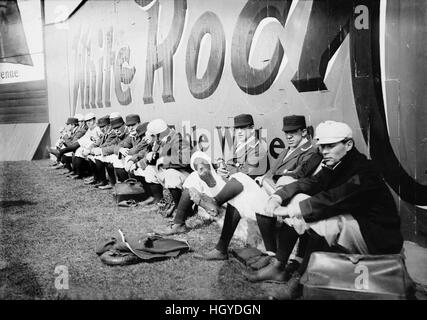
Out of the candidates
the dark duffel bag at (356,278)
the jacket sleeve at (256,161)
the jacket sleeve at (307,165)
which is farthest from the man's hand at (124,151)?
the dark duffel bag at (356,278)

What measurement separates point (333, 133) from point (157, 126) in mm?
2480

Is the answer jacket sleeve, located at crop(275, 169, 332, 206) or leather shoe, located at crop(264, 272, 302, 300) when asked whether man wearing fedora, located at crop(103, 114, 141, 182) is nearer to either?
jacket sleeve, located at crop(275, 169, 332, 206)

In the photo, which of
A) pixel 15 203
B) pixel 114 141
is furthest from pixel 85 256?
pixel 114 141

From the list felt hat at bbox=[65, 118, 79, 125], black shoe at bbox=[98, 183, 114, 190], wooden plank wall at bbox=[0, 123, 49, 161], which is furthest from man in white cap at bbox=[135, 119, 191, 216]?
wooden plank wall at bbox=[0, 123, 49, 161]

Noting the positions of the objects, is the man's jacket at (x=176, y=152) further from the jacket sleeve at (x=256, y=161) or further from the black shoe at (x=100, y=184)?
the black shoe at (x=100, y=184)

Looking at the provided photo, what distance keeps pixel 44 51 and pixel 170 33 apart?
1.89 meters

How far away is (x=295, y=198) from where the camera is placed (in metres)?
2.96

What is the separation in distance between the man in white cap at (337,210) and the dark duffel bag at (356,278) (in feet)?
0.45

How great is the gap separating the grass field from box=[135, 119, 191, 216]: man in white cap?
39 centimetres

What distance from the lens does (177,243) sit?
3.54m

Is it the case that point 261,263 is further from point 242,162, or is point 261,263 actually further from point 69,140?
point 69,140

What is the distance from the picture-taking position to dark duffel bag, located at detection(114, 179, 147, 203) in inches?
186

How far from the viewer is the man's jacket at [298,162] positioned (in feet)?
9.86
